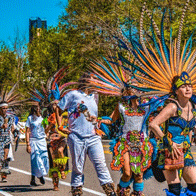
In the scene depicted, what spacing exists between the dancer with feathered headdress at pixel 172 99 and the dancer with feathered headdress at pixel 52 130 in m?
3.56

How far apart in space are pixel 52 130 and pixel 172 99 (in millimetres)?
4685

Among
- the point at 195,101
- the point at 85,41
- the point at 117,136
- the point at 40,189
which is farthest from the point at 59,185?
the point at 85,41

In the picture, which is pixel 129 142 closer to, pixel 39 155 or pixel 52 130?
pixel 52 130

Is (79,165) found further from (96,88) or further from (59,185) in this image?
(59,185)

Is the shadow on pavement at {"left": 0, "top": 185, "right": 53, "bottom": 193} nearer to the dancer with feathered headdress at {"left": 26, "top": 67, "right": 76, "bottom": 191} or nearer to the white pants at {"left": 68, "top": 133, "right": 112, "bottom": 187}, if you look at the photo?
the dancer with feathered headdress at {"left": 26, "top": 67, "right": 76, "bottom": 191}

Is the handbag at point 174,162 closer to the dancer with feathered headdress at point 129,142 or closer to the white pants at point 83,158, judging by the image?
the dancer with feathered headdress at point 129,142

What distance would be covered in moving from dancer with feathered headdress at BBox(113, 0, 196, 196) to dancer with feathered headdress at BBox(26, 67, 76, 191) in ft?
11.7

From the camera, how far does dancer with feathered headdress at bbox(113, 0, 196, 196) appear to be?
5.75m

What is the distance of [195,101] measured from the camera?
20.5 feet

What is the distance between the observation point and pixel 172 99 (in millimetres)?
5953

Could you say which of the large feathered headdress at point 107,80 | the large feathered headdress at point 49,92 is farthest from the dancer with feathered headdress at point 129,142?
the large feathered headdress at point 49,92

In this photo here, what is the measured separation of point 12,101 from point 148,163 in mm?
5452

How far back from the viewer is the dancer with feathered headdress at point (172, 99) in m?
5.75

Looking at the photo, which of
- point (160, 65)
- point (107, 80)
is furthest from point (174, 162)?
point (107, 80)
